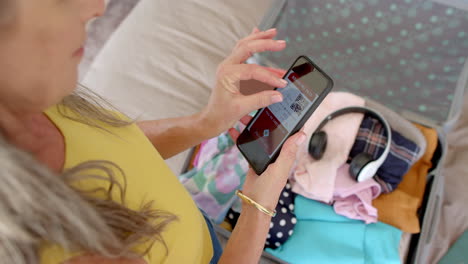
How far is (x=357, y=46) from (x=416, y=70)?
0.58 ft

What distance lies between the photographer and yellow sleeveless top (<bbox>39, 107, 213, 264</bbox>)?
0.48m

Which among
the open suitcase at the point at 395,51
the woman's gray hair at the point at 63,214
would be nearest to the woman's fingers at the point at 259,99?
the woman's gray hair at the point at 63,214

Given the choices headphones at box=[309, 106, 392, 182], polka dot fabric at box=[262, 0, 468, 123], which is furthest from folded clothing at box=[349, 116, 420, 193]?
polka dot fabric at box=[262, 0, 468, 123]

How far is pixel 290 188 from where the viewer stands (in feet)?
3.01

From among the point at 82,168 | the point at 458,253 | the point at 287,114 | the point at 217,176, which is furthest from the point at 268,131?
the point at 458,253

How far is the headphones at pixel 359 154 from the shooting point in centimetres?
83

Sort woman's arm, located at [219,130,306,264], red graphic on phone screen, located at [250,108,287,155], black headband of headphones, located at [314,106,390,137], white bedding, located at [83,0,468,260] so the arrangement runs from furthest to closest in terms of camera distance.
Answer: white bedding, located at [83,0,468,260], black headband of headphones, located at [314,106,390,137], red graphic on phone screen, located at [250,108,287,155], woman's arm, located at [219,130,306,264]

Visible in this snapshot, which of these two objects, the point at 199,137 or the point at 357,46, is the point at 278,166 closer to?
the point at 199,137

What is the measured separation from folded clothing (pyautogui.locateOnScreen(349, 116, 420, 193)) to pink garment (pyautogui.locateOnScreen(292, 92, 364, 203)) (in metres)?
0.02

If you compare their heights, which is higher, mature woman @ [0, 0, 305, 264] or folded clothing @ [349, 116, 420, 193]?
folded clothing @ [349, 116, 420, 193]

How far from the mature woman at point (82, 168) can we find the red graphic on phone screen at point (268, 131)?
57 mm

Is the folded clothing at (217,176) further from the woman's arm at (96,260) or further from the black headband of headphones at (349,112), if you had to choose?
the woman's arm at (96,260)

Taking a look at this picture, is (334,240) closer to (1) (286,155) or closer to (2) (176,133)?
(1) (286,155)

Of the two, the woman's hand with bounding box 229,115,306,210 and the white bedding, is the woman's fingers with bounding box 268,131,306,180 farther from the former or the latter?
the white bedding
